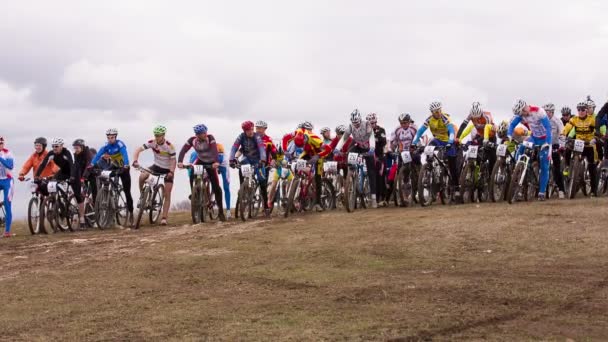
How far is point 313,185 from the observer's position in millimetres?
21516

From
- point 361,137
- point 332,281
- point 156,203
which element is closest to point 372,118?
point 361,137

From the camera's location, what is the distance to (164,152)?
20.5 metres

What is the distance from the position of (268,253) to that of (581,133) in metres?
10.5

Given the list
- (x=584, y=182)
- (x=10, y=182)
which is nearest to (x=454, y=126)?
(x=584, y=182)

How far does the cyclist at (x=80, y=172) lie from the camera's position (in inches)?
803

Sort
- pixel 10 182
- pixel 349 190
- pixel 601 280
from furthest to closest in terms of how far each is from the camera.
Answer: pixel 10 182 → pixel 349 190 → pixel 601 280

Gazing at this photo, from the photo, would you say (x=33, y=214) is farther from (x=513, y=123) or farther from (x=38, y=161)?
(x=513, y=123)

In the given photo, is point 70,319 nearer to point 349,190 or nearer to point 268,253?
point 268,253

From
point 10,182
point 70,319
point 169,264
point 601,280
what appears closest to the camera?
point 70,319

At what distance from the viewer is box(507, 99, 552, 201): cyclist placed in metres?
18.8

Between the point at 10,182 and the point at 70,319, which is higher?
the point at 10,182

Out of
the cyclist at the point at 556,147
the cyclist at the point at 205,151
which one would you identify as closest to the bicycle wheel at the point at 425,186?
the cyclist at the point at 556,147

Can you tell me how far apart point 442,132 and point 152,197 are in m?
7.02

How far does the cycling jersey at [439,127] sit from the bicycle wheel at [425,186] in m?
0.76
